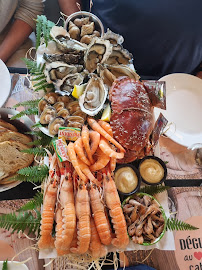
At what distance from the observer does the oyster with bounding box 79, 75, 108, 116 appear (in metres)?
1.34

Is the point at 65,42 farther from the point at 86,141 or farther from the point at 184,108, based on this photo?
the point at 184,108

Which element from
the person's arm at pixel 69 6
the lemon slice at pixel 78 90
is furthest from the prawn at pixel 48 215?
the person's arm at pixel 69 6

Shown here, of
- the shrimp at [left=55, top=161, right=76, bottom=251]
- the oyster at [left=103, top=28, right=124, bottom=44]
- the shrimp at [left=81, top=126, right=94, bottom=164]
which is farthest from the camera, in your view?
the oyster at [left=103, top=28, right=124, bottom=44]

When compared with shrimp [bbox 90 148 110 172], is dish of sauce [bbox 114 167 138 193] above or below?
below

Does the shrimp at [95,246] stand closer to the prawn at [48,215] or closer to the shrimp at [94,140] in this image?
the prawn at [48,215]

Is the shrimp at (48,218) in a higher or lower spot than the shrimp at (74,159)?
lower

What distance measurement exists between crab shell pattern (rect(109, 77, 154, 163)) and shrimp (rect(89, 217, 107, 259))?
0.40 m

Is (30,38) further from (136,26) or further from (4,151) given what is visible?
(4,151)

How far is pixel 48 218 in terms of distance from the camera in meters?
1.18

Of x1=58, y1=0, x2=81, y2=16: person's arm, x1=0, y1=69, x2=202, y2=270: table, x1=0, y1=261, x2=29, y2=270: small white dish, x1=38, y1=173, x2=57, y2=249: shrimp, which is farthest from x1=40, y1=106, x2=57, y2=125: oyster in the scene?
x1=58, y1=0, x2=81, y2=16: person's arm

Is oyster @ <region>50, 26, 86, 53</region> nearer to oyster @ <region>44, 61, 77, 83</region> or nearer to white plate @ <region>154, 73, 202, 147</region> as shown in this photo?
oyster @ <region>44, 61, 77, 83</region>

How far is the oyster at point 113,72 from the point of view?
4.77 feet

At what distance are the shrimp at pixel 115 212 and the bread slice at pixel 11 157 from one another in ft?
1.71

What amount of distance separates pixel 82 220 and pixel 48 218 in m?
0.17
